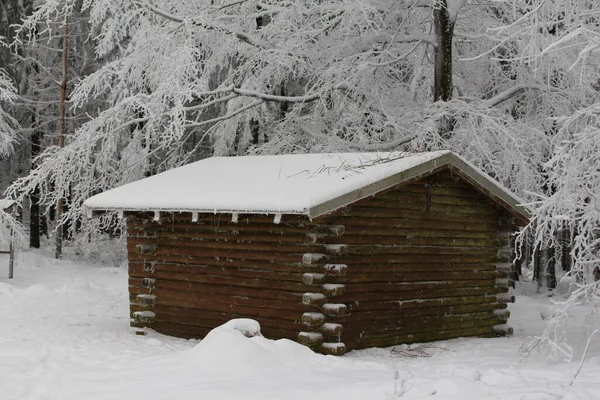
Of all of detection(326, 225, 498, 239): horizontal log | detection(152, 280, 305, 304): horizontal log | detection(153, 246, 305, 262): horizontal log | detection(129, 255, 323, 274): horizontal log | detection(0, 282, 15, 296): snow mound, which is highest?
detection(326, 225, 498, 239): horizontal log

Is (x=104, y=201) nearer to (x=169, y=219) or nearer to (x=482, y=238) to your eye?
(x=169, y=219)

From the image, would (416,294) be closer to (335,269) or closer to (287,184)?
(335,269)

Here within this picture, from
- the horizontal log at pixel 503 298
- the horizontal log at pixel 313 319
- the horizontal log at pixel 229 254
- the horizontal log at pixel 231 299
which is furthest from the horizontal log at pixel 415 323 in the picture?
the horizontal log at pixel 229 254

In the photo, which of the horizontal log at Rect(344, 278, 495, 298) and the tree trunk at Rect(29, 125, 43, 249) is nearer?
the horizontal log at Rect(344, 278, 495, 298)

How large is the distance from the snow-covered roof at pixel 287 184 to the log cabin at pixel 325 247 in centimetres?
3

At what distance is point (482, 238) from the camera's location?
1463cm

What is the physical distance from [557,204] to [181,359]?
5.13 meters

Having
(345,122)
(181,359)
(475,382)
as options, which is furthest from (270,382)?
(345,122)

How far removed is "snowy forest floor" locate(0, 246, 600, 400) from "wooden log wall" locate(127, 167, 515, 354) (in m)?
0.55

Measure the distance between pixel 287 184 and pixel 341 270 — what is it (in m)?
1.65

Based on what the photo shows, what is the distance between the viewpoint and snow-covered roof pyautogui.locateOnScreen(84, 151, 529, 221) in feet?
36.0

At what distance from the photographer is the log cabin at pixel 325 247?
37.9 ft

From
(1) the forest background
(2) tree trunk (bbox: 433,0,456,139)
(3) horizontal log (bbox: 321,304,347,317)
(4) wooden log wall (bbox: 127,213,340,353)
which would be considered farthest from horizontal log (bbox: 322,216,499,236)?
(2) tree trunk (bbox: 433,0,456,139)

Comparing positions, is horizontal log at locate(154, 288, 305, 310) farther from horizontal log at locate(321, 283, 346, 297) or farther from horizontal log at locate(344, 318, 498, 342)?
horizontal log at locate(344, 318, 498, 342)
